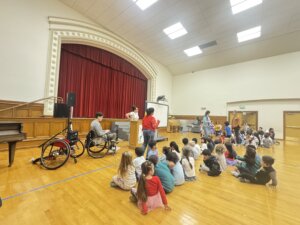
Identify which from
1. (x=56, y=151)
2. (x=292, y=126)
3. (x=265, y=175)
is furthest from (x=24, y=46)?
(x=292, y=126)

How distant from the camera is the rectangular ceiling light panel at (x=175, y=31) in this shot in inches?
249

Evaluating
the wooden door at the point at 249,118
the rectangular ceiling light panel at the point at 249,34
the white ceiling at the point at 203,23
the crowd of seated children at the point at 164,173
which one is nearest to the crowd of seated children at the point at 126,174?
the crowd of seated children at the point at 164,173

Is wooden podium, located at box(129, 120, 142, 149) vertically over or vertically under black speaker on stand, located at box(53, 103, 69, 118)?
under

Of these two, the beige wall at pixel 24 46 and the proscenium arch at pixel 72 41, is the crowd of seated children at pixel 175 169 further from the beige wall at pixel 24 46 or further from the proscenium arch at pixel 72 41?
the beige wall at pixel 24 46

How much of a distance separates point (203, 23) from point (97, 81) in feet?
18.1

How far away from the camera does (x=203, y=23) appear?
603 cm

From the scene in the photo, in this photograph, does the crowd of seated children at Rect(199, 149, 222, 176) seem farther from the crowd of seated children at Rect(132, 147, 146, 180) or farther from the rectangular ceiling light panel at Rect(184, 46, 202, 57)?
the rectangular ceiling light panel at Rect(184, 46, 202, 57)

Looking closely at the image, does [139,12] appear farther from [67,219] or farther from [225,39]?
[67,219]

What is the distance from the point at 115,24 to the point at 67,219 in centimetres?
695

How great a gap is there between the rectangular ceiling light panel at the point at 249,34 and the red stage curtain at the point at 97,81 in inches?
226

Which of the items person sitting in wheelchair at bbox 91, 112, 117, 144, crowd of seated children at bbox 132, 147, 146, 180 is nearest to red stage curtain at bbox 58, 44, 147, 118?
person sitting in wheelchair at bbox 91, 112, 117, 144

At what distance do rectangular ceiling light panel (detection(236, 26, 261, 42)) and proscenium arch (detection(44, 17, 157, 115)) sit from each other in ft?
17.4

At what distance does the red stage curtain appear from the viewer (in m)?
6.21

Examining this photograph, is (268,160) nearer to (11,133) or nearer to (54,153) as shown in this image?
(54,153)
